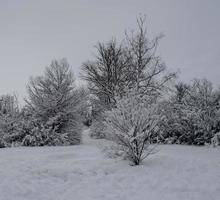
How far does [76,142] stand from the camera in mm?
19328

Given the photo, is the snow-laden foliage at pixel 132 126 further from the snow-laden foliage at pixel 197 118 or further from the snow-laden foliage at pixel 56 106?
the snow-laden foliage at pixel 56 106

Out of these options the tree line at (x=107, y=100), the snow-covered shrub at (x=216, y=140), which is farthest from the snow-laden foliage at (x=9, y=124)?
the snow-covered shrub at (x=216, y=140)

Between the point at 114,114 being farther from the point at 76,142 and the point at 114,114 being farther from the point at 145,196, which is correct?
the point at 76,142

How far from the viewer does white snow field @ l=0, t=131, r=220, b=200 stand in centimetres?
545

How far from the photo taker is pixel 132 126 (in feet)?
27.4

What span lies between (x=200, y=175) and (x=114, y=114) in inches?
133

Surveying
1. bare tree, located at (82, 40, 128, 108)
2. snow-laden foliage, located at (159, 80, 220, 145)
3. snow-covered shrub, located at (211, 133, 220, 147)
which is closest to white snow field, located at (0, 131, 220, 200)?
snow-covered shrub, located at (211, 133, 220, 147)

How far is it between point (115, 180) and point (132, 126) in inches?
82.5

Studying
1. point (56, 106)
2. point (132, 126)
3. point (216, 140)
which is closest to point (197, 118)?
point (216, 140)

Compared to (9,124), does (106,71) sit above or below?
above

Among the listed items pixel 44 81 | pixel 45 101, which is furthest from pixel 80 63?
pixel 45 101

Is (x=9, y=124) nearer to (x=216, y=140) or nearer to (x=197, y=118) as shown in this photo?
(x=197, y=118)

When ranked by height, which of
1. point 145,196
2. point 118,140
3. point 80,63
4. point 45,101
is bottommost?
point 145,196

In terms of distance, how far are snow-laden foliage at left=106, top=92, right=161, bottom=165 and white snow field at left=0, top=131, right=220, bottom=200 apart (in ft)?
1.81
